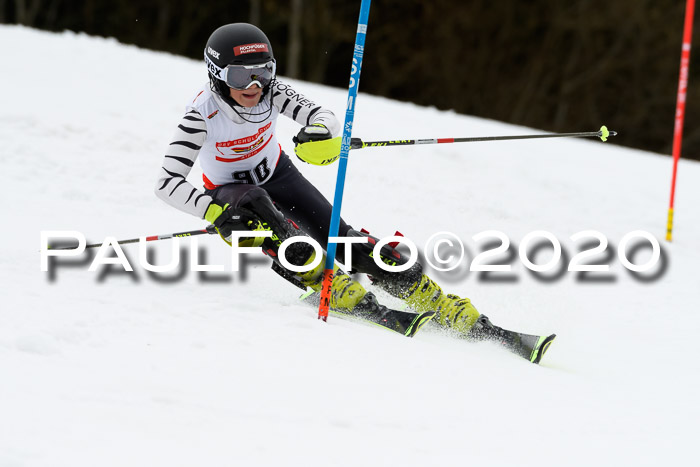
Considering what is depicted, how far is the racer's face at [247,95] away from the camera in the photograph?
3748 millimetres

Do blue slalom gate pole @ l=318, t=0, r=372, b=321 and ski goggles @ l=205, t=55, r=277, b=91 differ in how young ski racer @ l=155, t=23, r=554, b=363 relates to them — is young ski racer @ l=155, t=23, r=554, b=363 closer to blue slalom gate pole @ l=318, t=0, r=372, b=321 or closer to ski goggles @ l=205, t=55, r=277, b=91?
ski goggles @ l=205, t=55, r=277, b=91

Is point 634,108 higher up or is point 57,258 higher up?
point 634,108

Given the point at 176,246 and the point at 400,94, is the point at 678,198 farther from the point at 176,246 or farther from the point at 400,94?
the point at 400,94

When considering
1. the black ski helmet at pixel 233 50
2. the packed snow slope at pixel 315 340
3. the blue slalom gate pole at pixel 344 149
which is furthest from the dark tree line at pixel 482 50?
the blue slalom gate pole at pixel 344 149

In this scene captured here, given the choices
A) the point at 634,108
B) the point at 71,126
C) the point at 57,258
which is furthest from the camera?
the point at 634,108

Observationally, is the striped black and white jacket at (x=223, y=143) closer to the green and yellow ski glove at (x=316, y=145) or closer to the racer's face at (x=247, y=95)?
the racer's face at (x=247, y=95)

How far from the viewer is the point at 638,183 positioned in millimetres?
8188

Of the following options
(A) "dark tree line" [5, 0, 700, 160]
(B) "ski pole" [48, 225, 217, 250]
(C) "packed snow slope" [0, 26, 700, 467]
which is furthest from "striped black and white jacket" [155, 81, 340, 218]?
(A) "dark tree line" [5, 0, 700, 160]

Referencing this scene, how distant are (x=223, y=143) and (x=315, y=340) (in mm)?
1234

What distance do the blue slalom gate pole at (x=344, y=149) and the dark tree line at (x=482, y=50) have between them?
15.8 m

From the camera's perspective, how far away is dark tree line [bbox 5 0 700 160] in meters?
19.4

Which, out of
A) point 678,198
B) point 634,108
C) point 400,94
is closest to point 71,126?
point 678,198

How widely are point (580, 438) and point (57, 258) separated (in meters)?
2.80

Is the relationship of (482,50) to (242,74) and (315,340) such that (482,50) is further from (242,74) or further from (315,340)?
(315,340)
